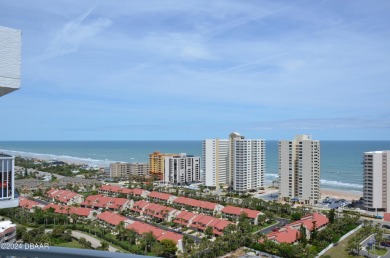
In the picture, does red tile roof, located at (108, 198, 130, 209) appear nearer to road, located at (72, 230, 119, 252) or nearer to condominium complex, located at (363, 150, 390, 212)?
road, located at (72, 230, 119, 252)

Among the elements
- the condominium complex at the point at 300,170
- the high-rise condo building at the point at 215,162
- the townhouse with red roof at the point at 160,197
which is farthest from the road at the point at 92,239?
the high-rise condo building at the point at 215,162

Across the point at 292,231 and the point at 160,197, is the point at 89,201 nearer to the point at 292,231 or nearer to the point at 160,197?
the point at 160,197

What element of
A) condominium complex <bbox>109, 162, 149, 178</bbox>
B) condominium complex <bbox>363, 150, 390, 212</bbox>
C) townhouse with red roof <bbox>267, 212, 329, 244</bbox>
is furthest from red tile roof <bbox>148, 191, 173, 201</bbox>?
condominium complex <bbox>109, 162, 149, 178</bbox>

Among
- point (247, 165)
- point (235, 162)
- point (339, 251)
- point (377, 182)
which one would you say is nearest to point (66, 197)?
point (235, 162)

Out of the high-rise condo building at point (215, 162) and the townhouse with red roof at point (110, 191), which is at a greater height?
the high-rise condo building at point (215, 162)

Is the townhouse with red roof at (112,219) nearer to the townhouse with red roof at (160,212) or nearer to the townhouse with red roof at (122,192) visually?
the townhouse with red roof at (160,212)

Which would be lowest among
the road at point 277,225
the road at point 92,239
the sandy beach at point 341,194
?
the sandy beach at point 341,194

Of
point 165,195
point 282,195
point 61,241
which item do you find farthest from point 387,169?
point 61,241

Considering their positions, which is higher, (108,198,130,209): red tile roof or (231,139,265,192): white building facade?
(231,139,265,192): white building facade
